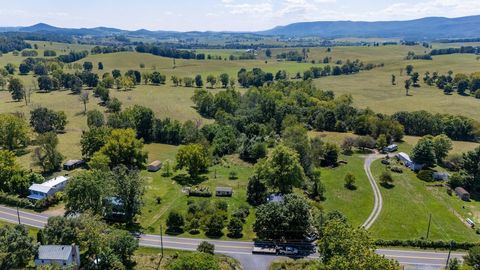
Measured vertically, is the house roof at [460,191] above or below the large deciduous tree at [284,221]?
below

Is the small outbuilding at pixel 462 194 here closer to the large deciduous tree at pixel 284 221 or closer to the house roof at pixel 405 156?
the house roof at pixel 405 156

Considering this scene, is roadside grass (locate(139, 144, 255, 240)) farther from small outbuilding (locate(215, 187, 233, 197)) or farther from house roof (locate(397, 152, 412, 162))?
house roof (locate(397, 152, 412, 162))

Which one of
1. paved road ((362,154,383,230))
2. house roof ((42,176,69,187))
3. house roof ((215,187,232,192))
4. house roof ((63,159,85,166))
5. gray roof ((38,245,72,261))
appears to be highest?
gray roof ((38,245,72,261))

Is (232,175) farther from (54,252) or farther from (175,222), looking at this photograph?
(54,252)

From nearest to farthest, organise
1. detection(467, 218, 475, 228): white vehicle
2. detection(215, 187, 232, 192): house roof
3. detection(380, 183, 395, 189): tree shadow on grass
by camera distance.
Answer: detection(467, 218, 475, 228): white vehicle → detection(215, 187, 232, 192): house roof → detection(380, 183, 395, 189): tree shadow on grass

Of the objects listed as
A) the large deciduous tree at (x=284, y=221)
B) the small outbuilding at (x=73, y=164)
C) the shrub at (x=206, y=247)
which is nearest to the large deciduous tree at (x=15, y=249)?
the shrub at (x=206, y=247)

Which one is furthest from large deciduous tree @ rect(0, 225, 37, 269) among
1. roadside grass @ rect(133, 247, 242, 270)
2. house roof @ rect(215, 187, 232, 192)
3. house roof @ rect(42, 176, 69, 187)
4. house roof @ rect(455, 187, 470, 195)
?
house roof @ rect(455, 187, 470, 195)

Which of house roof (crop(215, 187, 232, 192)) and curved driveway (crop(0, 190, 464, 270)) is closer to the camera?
curved driveway (crop(0, 190, 464, 270))
